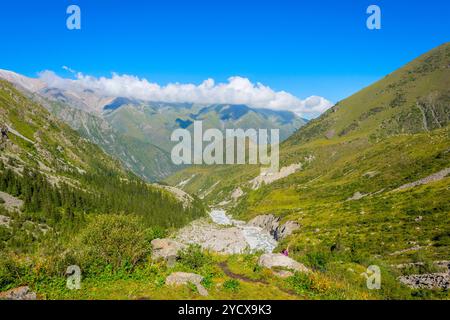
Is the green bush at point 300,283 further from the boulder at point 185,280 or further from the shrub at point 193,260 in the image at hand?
the shrub at point 193,260

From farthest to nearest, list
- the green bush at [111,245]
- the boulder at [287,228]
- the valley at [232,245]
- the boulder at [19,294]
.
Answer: the boulder at [287,228], the green bush at [111,245], the valley at [232,245], the boulder at [19,294]

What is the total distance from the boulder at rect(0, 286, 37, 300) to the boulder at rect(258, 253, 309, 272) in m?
30.7

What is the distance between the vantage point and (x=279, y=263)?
49344mm

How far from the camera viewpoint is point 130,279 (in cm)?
3875

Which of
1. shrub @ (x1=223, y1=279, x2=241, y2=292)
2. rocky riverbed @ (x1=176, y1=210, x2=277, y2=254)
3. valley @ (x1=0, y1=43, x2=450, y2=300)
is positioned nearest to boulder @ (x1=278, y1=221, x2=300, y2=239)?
valley @ (x1=0, y1=43, x2=450, y2=300)

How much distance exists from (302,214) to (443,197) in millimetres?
70282

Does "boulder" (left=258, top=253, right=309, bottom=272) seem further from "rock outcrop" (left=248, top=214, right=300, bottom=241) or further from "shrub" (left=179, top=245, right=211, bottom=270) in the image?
"rock outcrop" (left=248, top=214, right=300, bottom=241)

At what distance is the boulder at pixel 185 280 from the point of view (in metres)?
36.0

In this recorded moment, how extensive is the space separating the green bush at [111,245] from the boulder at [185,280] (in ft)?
24.4

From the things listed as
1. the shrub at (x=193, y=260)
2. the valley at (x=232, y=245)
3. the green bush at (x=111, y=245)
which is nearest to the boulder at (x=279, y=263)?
the valley at (x=232, y=245)

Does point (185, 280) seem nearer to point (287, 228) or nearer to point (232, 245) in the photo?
point (232, 245)

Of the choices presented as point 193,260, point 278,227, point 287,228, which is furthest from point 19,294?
point 278,227

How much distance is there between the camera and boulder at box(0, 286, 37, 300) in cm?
3088
